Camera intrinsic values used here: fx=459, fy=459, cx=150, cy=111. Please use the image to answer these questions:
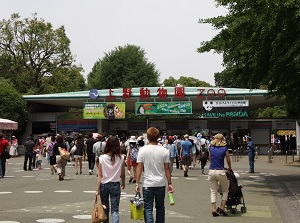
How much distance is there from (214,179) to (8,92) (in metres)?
35.3

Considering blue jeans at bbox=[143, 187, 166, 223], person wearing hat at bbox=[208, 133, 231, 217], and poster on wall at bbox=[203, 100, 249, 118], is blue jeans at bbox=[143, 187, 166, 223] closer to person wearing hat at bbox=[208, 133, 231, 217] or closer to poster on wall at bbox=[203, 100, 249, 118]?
person wearing hat at bbox=[208, 133, 231, 217]

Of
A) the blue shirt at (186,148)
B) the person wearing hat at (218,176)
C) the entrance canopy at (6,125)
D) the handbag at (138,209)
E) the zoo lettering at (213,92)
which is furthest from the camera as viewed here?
the zoo lettering at (213,92)

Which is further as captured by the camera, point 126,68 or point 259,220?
point 126,68

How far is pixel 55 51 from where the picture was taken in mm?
55281

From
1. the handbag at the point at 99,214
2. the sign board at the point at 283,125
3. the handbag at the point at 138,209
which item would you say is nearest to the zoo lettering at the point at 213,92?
the sign board at the point at 283,125

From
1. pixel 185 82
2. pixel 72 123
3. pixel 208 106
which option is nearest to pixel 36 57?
pixel 72 123

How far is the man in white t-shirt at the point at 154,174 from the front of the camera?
22.6 ft

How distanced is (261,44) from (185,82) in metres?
72.1

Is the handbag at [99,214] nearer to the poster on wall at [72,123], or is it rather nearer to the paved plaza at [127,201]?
the paved plaza at [127,201]

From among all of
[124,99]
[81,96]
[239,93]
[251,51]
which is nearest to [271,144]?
[239,93]

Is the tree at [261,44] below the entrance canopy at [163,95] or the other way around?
below

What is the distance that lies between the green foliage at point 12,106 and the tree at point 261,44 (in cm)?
2754

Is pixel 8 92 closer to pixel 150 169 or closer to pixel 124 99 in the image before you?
pixel 124 99

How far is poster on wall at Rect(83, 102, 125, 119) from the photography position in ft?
128
